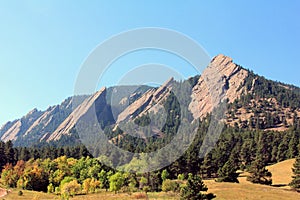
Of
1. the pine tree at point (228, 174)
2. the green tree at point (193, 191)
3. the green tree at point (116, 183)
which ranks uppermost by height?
the pine tree at point (228, 174)

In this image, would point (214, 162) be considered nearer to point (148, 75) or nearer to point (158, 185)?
point (158, 185)

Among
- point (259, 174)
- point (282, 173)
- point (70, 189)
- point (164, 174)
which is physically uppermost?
point (282, 173)

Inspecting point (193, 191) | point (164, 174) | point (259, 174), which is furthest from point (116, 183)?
point (259, 174)

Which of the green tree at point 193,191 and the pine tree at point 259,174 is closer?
the green tree at point 193,191

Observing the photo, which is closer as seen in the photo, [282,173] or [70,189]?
[70,189]

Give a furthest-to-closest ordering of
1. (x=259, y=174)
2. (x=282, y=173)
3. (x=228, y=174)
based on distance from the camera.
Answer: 1. (x=282, y=173)
2. (x=259, y=174)
3. (x=228, y=174)

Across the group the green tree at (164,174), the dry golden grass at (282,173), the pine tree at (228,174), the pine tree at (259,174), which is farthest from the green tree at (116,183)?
the dry golden grass at (282,173)

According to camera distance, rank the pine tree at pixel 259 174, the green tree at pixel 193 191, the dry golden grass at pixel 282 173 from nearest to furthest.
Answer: the green tree at pixel 193 191
the pine tree at pixel 259 174
the dry golden grass at pixel 282 173

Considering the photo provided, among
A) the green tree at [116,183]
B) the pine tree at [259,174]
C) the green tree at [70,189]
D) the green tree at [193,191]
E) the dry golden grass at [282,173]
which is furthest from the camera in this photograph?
the dry golden grass at [282,173]

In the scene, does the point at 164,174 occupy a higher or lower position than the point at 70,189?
higher

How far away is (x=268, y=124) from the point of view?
176125 millimetres

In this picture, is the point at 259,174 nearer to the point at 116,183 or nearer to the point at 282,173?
the point at 282,173

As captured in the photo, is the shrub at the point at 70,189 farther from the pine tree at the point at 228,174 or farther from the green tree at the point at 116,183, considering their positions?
the pine tree at the point at 228,174

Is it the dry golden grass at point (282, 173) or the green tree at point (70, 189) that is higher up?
the dry golden grass at point (282, 173)
